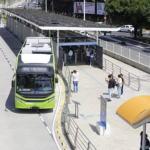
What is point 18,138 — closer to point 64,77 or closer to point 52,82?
point 52,82

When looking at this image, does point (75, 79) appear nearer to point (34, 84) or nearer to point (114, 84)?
point (114, 84)

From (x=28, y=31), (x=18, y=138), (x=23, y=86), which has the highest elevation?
(x=28, y=31)

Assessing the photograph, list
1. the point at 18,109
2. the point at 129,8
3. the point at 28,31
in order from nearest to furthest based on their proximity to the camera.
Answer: the point at 18,109
the point at 28,31
the point at 129,8

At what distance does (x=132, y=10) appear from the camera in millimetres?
47938

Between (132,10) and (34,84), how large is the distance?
32.5 m

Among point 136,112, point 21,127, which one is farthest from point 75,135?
point 136,112

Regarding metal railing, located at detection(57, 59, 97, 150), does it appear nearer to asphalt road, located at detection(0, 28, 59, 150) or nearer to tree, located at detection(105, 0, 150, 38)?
asphalt road, located at detection(0, 28, 59, 150)

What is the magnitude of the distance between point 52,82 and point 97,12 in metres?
63.4

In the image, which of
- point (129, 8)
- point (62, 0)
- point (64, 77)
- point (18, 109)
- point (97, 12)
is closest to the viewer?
point (18, 109)

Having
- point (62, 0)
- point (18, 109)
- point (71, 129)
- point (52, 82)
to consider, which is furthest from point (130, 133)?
point (62, 0)

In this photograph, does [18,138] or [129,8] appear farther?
[129,8]

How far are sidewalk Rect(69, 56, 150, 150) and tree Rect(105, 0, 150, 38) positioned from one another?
58.9 ft

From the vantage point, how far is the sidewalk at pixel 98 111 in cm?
1488

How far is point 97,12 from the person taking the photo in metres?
79.9
